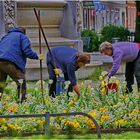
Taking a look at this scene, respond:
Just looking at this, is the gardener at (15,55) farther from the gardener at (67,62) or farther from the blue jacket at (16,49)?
the gardener at (67,62)

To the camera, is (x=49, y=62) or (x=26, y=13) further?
(x=26, y=13)

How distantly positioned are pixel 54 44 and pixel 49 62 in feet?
22.4

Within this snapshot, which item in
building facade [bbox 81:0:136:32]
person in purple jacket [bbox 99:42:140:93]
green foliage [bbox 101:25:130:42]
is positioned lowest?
building facade [bbox 81:0:136:32]

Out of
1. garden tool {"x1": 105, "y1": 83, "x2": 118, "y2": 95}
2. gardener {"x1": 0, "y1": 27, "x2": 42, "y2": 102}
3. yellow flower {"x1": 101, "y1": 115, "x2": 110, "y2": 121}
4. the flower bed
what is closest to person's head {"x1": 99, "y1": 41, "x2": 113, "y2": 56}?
the flower bed

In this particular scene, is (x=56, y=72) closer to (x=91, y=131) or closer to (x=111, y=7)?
(x=91, y=131)

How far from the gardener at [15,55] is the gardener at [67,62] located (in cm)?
41

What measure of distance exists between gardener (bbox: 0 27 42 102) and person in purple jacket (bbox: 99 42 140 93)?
1204mm

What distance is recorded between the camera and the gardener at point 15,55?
37.7 feet

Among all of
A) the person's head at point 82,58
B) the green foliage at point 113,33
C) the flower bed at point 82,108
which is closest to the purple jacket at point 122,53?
the flower bed at point 82,108

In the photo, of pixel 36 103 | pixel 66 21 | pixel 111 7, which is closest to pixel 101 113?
pixel 36 103

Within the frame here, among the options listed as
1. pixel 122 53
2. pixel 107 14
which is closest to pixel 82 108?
pixel 122 53

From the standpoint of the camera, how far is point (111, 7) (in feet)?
179

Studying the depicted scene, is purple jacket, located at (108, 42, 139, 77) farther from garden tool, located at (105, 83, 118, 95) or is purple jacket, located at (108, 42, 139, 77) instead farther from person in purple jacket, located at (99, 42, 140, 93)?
garden tool, located at (105, 83, 118, 95)

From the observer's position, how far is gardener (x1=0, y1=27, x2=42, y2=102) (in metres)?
11.5
